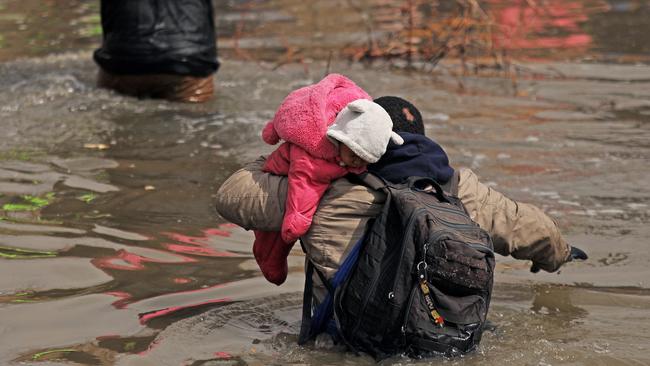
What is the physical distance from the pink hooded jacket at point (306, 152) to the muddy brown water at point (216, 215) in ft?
1.72

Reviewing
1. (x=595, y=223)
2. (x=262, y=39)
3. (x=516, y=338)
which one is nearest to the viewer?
(x=516, y=338)

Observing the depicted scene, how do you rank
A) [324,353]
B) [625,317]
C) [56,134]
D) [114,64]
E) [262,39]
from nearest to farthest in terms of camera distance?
[324,353]
[625,317]
[56,134]
[114,64]
[262,39]

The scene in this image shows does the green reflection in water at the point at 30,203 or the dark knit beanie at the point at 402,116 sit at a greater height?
the dark knit beanie at the point at 402,116

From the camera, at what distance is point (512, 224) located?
3.96m

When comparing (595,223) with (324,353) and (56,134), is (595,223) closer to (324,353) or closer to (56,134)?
(324,353)

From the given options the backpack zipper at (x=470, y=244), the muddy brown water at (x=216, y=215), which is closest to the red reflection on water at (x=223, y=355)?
the muddy brown water at (x=216, y=215)

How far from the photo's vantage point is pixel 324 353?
3.80 meters

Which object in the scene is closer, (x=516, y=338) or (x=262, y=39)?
(x=516, y=338)

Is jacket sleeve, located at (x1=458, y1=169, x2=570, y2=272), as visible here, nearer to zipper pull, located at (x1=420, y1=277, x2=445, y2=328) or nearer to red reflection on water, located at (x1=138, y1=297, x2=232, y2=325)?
zipper pull, located at (x1=420, y1=277, x2=445, y2=328)

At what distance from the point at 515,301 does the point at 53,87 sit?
4.78 metres

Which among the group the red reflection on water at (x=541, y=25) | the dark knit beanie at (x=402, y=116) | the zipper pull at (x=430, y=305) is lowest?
the red reflection on water at (x=541, y=25)

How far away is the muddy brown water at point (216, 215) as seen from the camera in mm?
4059

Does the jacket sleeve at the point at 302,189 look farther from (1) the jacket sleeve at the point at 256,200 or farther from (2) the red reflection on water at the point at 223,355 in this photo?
(2) the red reflection on water at the point at 223,355

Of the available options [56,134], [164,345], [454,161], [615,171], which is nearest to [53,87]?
[56,134]
